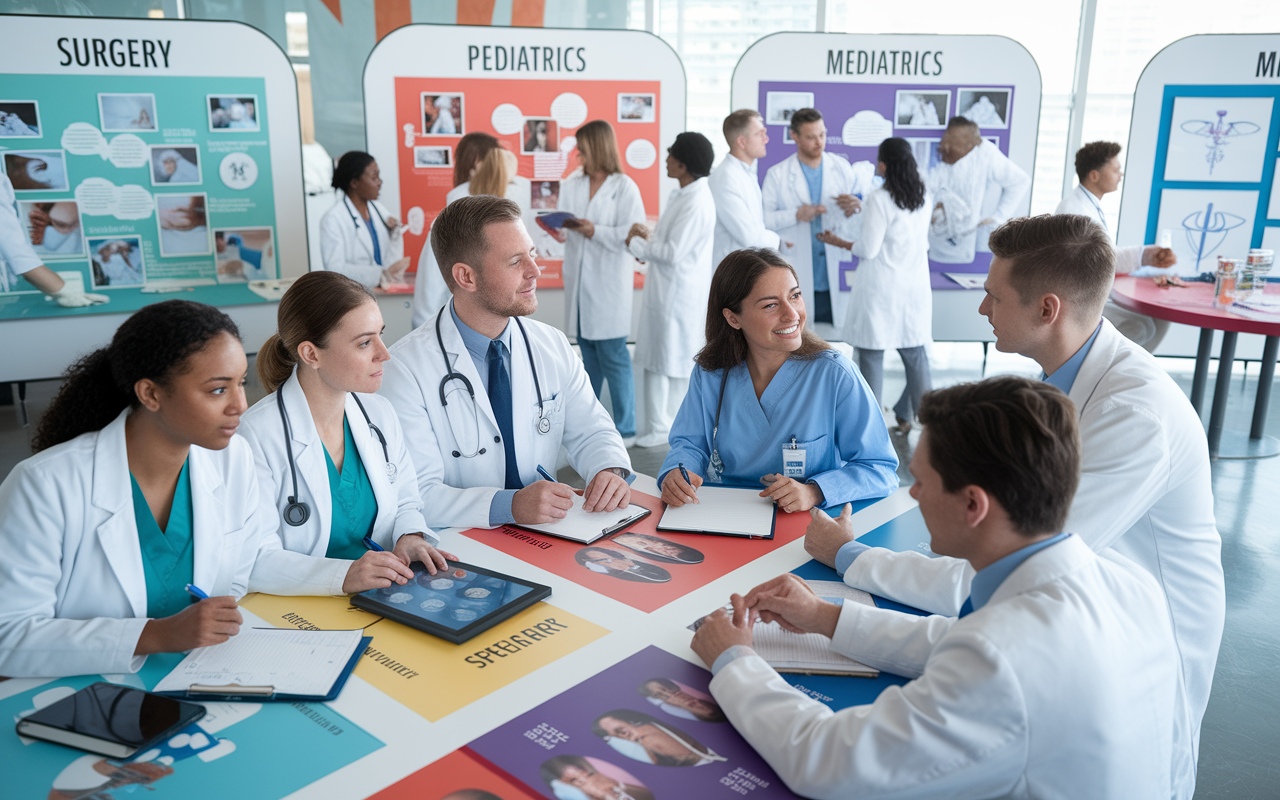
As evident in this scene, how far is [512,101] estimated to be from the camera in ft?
18.4

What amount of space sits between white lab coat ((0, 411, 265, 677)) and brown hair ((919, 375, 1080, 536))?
4.37 ft

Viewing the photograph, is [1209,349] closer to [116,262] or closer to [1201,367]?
[1201,367]

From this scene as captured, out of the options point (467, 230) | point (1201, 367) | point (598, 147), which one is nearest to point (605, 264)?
point (598, 147)

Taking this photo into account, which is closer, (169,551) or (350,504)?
(169,551)

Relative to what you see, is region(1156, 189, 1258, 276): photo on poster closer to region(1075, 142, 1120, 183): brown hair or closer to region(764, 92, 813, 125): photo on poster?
region(1075, 142, 1120, 183): brown hair

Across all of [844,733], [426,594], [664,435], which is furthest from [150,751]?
[664,435]

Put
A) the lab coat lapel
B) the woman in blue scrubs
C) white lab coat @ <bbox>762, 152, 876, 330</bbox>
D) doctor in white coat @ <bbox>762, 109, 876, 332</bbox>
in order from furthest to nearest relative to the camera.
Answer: white lab coat @ <bbox>762, 152, 876, 330</bbox> → doctor in white coat @ <bbox>762, 109, 876, 332</bbox> → the woman in blue scrubs → the lab coat lapel

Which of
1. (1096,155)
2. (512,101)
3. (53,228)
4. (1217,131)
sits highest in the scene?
(512,101)

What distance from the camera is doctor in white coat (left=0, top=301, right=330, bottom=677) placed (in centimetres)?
144

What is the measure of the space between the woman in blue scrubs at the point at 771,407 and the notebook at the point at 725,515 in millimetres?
50

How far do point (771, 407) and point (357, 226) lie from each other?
11.6ft

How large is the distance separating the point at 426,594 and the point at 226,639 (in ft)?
1.19

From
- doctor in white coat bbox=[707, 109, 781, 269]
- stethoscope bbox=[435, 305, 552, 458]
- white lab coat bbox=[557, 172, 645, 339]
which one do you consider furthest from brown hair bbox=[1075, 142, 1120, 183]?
stethoscope bbox=[435, 305, 552, 458]

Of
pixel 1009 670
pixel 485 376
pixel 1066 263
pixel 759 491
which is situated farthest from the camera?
pixel 485 376
